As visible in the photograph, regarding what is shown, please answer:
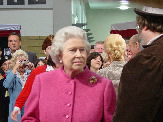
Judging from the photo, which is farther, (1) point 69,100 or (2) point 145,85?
(1) point 69,100

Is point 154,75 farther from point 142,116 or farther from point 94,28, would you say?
point 94,28

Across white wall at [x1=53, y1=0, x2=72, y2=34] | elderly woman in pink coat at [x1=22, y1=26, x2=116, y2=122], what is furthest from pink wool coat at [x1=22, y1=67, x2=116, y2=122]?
white wall at [x1=53, y1=0, x2=72, y2=34]

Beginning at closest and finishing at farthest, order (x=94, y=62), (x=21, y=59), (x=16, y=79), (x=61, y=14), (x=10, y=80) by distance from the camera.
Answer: (x=10, y=80) → (x=16, y=79) → (x=21, y=59) → (x=94, y=62) → (x=61, y=14)

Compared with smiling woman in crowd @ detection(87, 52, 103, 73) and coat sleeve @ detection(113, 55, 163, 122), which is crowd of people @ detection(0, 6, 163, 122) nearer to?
coat sleeve @ detection(113, 55, 163, 122)

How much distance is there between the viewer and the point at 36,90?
2.92 m

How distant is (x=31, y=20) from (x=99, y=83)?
9.63m

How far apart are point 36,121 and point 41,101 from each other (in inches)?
5.7

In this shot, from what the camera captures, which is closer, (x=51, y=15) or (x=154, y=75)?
(x=154, y=75)

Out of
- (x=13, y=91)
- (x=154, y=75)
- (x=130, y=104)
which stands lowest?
(x=13, y=91)

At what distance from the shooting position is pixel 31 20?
40.4 feet

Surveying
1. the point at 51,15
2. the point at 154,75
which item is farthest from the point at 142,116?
the point at 51,15

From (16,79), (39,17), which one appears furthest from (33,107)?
(39,17)

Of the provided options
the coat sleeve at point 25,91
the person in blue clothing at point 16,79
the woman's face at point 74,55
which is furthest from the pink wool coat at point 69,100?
the person in blue clothing at point 16,79

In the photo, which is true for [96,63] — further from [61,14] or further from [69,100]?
[61,14]
